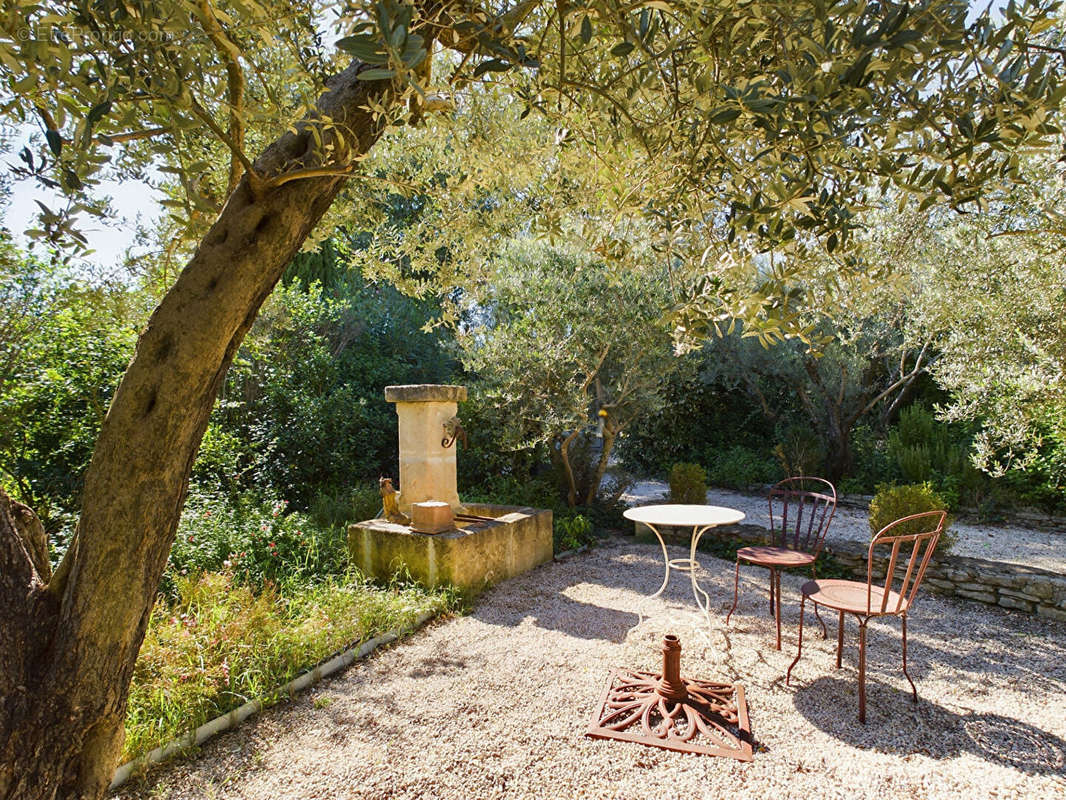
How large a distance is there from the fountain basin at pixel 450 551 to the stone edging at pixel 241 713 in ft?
2.28

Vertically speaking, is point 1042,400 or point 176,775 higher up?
point 1042,400

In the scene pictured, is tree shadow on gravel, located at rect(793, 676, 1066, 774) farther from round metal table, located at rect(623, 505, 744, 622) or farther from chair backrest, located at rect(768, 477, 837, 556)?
chair backrest, located at rect(768, 477, 837, 556)

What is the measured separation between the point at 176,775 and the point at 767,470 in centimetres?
1057

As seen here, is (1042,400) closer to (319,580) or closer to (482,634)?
(482,634)

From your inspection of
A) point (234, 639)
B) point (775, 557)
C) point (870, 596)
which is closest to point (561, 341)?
point (775, 557)

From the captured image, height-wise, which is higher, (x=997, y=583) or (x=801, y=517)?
(x=801, y=517)

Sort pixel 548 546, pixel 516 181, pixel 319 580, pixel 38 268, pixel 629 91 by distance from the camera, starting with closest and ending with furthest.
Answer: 1. pixel 629 91
2. pixel 516 181
3. pixel 38 268
4. pixel 319 580
5. pixel 548 546

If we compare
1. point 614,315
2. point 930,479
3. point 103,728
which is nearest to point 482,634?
point 103,728

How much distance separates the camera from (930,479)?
31.3 ft

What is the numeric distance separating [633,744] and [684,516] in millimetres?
1666

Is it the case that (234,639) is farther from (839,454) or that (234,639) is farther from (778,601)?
(839,454)

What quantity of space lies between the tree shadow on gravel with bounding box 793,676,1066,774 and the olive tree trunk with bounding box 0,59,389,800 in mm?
3238

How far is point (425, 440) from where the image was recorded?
6.04 metres

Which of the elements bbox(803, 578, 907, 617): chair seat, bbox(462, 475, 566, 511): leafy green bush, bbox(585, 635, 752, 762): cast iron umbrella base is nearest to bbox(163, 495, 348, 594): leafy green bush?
bbox(462, 475, 566, 511): leafy green bush
